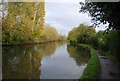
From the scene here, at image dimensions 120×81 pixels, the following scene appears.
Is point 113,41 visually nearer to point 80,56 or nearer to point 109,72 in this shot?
point 109,72

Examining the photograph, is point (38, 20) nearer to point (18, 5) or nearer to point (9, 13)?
point (18, 5)

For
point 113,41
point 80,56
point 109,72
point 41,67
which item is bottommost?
point 80,56

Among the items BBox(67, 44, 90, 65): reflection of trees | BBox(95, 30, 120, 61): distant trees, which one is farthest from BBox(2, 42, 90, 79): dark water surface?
BBox(95, 30, 120, 61): distant trees

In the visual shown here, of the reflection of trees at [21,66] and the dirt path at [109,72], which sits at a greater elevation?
the dirt path at [109,72]

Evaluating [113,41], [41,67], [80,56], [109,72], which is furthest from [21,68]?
[80,56]

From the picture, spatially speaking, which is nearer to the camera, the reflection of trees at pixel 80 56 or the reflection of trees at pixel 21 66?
the reflection of trees at pixel 21 66

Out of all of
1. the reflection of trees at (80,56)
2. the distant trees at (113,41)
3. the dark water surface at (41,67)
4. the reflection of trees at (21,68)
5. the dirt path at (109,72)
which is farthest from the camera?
the reflection of trees at (80,56)

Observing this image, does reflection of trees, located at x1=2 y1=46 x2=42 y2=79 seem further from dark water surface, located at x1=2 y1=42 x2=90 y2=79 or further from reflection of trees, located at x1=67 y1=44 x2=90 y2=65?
reflection of trees, located at x1=67 y1=44 x2=90 y2=65

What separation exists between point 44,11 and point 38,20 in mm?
4064

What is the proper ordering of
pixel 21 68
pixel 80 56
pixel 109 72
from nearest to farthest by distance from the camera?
pixel 109 72
pixel 21 68
pixel 80 56

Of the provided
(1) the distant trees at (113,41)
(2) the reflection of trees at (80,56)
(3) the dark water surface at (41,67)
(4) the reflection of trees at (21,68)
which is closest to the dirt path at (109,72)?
(3) the dark water surface at (41,67)

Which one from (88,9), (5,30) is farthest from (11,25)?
(88,9)

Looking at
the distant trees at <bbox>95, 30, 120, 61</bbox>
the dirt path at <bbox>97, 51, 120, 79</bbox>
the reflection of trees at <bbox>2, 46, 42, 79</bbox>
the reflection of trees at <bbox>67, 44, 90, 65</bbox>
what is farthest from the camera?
the reflection of trees at <bbox>67, 44, 90, 65</bbox>

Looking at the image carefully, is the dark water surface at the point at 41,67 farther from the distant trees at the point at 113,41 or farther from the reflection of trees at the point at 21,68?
the distant trees at the point at 113,41
